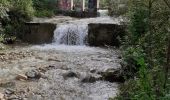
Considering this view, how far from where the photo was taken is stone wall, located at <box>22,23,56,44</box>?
53.6 ft

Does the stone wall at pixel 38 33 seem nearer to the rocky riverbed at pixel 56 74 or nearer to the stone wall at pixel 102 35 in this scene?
the stone wall at pixel 102 35

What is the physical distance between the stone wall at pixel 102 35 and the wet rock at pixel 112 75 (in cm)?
591

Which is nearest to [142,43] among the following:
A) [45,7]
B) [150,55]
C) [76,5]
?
[150,55]

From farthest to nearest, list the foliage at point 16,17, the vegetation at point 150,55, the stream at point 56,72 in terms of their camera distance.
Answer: the foliage at point 16,17 < the stream at point 56,72 < the vegetation at point 150,55

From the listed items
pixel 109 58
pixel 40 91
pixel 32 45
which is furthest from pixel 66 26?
pixel 40 91

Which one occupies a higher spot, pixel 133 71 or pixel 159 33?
pixel 159 33

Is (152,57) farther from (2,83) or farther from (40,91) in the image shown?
(2,83)

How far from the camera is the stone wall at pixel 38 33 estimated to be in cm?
1634

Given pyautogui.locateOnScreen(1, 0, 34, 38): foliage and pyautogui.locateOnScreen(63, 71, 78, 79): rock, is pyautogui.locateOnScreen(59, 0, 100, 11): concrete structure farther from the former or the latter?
pyautogui.locateOnScreen(63, 71, 78, 79): rock

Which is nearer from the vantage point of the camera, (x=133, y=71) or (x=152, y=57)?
(x=152, y=57)

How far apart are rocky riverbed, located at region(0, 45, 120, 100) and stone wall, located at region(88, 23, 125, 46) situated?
4.89 feet

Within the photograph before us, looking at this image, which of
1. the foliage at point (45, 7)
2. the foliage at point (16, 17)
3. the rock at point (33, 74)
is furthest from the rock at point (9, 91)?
the foliage at point (45, 7)

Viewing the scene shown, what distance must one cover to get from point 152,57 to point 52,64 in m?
5.76

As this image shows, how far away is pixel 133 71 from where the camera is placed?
8273mm
